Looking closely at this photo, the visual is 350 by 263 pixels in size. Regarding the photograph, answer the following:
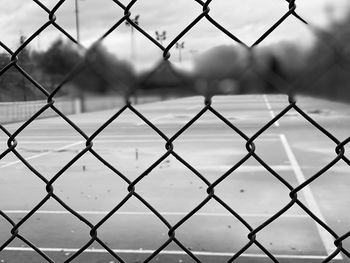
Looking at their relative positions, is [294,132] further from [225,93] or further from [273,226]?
[225,93]

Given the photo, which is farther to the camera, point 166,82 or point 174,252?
point 174,252

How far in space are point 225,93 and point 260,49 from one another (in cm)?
14

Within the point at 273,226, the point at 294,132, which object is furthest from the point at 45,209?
the point at 294,132

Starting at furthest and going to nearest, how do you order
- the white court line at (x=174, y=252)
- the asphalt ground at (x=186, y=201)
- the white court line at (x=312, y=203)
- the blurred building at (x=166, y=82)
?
1. the white court line at (x=312, y=203)
2. the asphalt ground at (x=186, y=201)
3. the white court line at (x=174, y=252)
4. the blurred building at (x=166, y=82)

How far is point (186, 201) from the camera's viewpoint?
8781mm

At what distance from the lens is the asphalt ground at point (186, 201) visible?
5934 millimetres

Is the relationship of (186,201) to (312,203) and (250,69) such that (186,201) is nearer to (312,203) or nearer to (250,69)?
(312,203)

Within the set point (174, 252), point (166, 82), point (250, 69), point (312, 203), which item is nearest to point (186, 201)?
point (312, 203)

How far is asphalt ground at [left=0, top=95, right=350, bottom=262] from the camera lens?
19.5ft

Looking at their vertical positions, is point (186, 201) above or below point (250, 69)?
below

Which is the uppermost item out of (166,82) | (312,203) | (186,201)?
(166,82)

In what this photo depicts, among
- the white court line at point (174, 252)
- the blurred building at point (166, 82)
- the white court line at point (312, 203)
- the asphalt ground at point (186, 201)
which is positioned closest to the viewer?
the blurred building at point (166, 82)

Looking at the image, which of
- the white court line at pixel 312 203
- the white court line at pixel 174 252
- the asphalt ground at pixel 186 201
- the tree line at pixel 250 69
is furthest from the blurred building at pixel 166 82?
the white court line at pixel 312 203

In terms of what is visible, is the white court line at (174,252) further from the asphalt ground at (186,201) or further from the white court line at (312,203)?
the white court line at (312,203)
